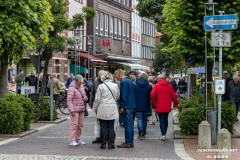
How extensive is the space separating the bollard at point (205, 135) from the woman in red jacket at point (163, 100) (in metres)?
2.11

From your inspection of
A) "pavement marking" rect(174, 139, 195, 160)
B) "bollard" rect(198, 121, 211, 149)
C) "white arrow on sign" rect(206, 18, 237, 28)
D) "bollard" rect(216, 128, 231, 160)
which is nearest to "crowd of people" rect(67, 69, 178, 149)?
"pavement marking" rect(174, 139, 195, 160)

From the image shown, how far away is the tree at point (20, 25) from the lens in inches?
571

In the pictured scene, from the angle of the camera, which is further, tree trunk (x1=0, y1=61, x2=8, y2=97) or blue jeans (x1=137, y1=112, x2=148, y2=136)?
tree trunk (x1=0, y1=61, x2=8, y2=97)

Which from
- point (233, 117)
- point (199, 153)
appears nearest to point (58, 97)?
point (233, 117)

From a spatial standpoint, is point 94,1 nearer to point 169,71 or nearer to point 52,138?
point 169,71

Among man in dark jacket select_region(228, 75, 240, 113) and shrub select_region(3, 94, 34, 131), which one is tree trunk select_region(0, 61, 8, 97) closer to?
shrub select_region(3, 94, 34, 131)

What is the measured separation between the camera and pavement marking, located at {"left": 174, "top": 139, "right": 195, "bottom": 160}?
11789 millimetres

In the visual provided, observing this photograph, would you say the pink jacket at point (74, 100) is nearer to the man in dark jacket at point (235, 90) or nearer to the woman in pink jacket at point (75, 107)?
the woman in pink jacket at point (75, 107)

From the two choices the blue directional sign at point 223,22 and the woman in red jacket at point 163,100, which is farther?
the woman in red jacket at point 163,100

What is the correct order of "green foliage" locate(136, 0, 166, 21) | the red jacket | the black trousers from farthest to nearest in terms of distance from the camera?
"green foliage" locate(136, 0, 166, 21) < the red jacket < the black trousers

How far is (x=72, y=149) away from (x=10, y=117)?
281 cm

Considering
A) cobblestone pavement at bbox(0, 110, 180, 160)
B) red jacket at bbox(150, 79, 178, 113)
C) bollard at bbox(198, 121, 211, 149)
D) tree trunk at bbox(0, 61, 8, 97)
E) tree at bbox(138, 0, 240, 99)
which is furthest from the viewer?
tree trunk at bbox(0, 61, 8, 97)

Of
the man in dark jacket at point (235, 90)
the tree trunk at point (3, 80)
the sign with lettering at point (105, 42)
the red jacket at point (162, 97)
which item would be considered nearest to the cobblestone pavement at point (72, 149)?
the red jacket at point (162, 97)

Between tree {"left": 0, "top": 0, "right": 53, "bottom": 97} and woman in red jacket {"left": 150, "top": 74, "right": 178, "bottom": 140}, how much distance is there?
11.0ft
